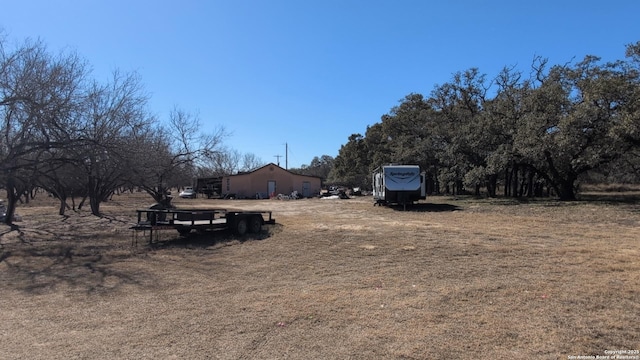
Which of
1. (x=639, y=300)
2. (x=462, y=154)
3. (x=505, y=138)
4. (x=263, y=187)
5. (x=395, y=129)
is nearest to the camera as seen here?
(x=639, y=300)

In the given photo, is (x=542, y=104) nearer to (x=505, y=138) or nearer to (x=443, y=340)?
(x=505, y=138)

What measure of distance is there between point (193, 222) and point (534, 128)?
18149mm

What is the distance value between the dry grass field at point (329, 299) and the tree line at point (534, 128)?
10.5m

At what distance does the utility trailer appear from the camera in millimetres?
11180

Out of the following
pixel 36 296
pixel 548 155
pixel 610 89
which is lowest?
pixel 36 296

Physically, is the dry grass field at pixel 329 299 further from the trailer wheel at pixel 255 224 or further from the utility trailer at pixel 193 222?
the trailer wheel at pixel 255 224

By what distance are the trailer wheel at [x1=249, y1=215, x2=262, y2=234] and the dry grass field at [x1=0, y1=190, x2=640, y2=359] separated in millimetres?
1839

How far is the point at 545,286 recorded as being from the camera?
569 centimetres

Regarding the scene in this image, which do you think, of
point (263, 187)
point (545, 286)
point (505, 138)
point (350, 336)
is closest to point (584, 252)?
point (545, 286)

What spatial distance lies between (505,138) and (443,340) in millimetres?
24589

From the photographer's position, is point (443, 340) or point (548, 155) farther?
point (548, 155)

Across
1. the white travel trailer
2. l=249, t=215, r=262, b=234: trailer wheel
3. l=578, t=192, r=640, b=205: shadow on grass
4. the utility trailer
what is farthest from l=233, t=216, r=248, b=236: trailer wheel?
l=578, t=192, r=640, b=205: shadow on grass

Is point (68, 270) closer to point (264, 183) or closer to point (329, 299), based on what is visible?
point (329, 299)

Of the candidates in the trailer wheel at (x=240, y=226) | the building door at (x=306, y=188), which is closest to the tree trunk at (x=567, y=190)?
the trailer wheel at (x=240, y=226)
